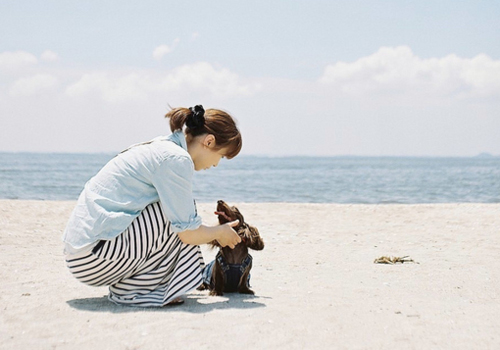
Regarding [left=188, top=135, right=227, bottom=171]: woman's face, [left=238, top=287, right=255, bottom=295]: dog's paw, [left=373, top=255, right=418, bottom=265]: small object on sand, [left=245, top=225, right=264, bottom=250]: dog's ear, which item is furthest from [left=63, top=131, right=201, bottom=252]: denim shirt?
[left=373, top=255, right=418, bottom=265]: small object on sand

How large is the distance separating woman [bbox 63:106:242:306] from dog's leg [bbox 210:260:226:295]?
1.34 ft

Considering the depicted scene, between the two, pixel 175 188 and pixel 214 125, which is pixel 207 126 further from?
pixel 175 188

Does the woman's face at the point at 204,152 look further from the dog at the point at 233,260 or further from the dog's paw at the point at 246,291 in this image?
the dog's paw at the point at 246,291

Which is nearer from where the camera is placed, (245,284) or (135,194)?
(135,194)

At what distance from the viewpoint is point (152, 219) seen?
3.75 m

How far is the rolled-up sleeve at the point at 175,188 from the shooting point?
3627 millimetres

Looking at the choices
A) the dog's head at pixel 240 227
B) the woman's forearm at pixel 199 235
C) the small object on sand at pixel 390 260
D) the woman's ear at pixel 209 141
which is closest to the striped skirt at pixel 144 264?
the woman's forearm at pixel 199 235

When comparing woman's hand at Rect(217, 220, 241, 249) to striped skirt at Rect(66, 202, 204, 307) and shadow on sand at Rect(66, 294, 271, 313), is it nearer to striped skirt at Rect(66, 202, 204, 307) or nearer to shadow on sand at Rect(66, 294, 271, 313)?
striped skirt at Rect(66, 202, 204, 307)

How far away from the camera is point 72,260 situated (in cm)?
375

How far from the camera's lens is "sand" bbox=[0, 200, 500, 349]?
3271 mm

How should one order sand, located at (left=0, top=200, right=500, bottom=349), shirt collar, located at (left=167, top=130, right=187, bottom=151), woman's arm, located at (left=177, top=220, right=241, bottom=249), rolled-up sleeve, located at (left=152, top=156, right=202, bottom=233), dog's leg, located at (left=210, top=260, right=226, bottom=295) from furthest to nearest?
dog's leg, located at (left=210, top=260, right=226, bottom=295)
shirt collar, located at (left=167, top=130, right=187, bottom=151)
woman's arm, located at (left=177, top=220, right=241, bottom=249)
rolled-up sleeve, located at (left=152, top=156, right=202, bottom=233)
sand, located at (left=0, top=200, right=500, bottom=349)

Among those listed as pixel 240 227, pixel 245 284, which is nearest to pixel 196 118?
pixel 240 227

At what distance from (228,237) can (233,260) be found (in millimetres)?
496

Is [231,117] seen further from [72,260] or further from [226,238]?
[72,260]
